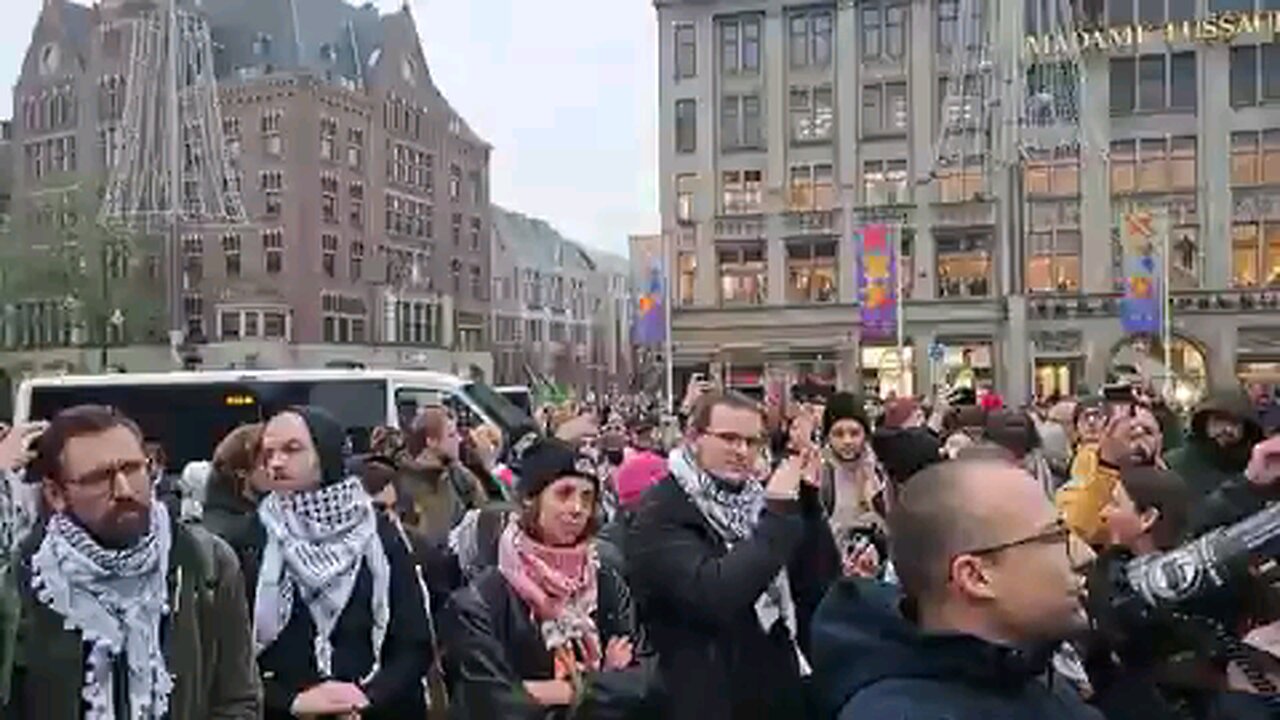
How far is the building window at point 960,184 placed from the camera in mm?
49094

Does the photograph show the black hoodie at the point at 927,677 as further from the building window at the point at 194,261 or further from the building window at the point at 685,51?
the building window at the point at 194,261

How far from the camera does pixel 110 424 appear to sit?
3.90 metres

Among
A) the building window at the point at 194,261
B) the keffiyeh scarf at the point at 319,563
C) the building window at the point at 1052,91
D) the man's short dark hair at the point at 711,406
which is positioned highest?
the building window at the point at 1052,91

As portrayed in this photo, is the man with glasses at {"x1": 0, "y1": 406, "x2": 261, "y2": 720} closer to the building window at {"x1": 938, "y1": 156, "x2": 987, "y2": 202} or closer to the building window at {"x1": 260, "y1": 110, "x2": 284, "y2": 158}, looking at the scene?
the building window at {"x1": 938, "y1": 156, "x2": 987, "y2": 202}

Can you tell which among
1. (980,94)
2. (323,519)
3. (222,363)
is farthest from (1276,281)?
(323,519)

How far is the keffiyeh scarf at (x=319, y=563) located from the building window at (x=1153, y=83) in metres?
47.7

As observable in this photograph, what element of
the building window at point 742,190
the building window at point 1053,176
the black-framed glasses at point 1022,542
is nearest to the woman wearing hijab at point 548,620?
the black-framed glasses at point 1022,542

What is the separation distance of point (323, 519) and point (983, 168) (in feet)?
149

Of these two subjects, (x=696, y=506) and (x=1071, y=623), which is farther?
(x=696, y=506)

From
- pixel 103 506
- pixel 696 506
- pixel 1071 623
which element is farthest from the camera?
pixel 696 506

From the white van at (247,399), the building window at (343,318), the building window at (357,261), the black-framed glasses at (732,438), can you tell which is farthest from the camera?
the building window at (357,261)

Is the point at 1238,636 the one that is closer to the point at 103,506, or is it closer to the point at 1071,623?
the point at 1071,623

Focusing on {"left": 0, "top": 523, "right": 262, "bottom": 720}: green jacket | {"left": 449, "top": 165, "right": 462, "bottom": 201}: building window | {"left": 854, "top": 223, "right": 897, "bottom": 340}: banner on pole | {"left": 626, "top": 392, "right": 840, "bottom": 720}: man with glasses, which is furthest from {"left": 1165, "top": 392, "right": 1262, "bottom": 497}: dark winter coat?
{"left": 449, "top": 165, "right": 462, "bottom": 201}: building window

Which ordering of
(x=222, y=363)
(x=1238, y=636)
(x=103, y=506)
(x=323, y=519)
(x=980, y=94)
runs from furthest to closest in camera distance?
1. (x=222, y=363)
2. (x=980, y=94)
3. (x=323, y=519)
4. (x=103, y=506)
5. (x=1238, y=636)
